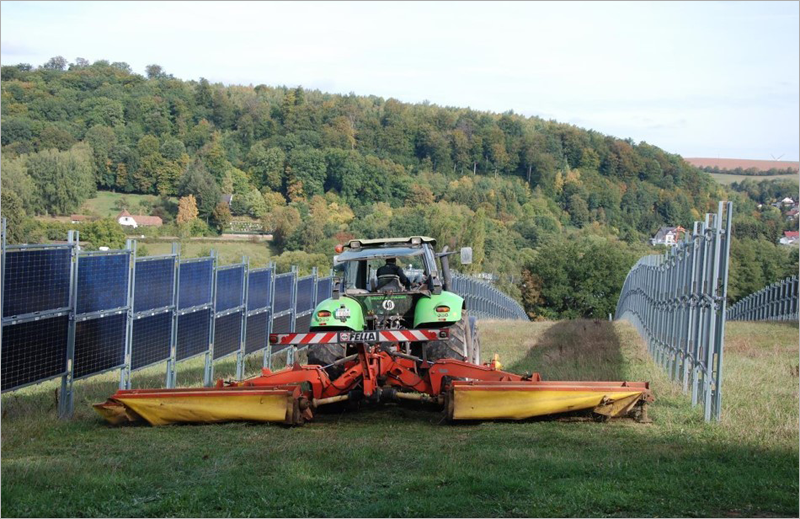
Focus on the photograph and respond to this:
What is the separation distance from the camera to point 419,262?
13.6 meters

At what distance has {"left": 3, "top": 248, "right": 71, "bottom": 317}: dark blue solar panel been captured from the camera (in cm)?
1031

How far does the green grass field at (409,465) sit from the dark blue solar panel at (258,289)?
628cm

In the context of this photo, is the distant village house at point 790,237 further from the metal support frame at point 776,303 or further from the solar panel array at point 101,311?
the solar panel array at point 101,311

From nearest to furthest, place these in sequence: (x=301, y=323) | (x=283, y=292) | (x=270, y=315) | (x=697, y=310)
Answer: (x=697, y=310)
(x=270, y=315)
(x=283, y=292)
(x=301, y=323)

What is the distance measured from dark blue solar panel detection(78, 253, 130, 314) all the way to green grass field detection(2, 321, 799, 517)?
4.16 ft

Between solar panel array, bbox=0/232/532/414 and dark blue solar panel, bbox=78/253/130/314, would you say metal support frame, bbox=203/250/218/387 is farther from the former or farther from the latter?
dark blue solar panel, bbox=78/253/130/314

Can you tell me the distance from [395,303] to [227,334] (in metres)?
5.44

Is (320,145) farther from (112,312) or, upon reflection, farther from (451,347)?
(451,347)

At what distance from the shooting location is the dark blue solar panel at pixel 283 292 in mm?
21255

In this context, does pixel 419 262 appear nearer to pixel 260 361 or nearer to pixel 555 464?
pixel 555 464

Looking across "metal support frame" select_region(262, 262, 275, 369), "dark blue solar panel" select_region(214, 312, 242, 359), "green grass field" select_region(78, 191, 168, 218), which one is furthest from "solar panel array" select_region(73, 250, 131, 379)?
"green grass field" select_region(78, 191, 168, 218)

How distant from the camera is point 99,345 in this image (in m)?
12.3

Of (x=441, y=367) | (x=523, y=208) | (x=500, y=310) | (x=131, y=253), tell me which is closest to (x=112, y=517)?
(x=441, y=367)

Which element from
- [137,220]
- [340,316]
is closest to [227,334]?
[340,316]
